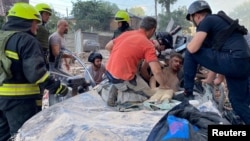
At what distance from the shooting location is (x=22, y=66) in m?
3.16

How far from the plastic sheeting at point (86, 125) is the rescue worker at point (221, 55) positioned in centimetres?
82

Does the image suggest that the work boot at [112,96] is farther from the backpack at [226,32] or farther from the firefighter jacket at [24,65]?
the backpack at [226,32]

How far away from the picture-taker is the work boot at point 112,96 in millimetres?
3611

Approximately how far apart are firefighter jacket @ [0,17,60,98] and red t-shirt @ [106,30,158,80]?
725mm

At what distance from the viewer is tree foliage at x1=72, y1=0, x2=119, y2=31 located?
35.0 metres

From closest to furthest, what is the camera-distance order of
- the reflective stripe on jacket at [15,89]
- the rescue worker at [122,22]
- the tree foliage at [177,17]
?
the reflective stripe on jacket at [15,89] < the rescue worker at [122,22] < the tree foliage at [177,17]

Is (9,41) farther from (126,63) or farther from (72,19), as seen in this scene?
(72,19)

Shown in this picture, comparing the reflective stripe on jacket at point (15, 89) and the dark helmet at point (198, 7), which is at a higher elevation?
the dark helmet at point (198, 7)

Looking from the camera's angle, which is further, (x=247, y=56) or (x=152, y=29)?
(x=152, y=29)

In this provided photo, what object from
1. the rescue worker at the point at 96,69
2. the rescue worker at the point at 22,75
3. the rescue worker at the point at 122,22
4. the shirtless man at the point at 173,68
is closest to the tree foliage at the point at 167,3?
the rescue worker at the point at 122,22

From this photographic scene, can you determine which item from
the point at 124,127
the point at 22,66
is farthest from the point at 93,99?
the point at 124,127

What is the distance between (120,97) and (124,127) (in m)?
1.10

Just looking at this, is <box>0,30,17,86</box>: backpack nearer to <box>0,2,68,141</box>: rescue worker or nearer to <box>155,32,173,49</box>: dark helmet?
<box>0,2,68,141</box>: rescue worker

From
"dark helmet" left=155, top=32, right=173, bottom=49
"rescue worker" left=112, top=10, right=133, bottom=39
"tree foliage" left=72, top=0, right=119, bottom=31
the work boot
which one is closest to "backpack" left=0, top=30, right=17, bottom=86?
the work boot
